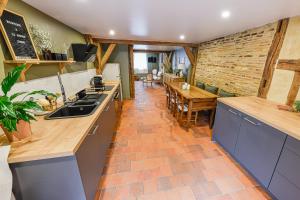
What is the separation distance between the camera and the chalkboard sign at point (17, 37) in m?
1.21

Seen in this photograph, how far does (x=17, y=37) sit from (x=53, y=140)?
119 centimetres

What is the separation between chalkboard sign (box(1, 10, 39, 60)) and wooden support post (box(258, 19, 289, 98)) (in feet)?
11.6

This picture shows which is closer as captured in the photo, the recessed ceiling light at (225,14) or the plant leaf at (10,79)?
the plant leaf at (10,79)

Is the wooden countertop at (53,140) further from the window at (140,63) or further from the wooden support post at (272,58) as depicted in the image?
Result: the window at (140,63)

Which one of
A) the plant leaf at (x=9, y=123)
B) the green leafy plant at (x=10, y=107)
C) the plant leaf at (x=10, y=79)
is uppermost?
the plant leaf at (x=10, y=79)

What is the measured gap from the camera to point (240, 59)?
9.19 ft

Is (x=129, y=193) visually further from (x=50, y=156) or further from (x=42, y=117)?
(x=42, y=117)

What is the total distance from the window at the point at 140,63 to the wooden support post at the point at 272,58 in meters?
8.44

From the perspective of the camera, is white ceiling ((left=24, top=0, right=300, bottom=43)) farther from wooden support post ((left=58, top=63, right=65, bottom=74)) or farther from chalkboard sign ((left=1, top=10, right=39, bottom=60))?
wooden support post ((left=58, top=63, right=65, bottom=74))

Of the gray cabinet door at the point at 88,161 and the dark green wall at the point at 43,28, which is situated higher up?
the dark green wall at the point at 43,28

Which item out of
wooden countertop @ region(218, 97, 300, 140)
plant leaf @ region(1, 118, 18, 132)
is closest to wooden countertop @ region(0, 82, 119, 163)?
plant leaf @ region(1, 118, 18, 132)

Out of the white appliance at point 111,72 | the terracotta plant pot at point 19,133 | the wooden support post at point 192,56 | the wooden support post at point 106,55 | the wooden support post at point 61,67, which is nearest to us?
the terracotta plant pot at point 19,133

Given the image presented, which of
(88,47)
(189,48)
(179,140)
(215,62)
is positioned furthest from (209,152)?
(189,48)

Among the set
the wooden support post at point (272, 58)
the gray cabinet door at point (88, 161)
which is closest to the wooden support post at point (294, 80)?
the wooden support post at point (272, 58)
